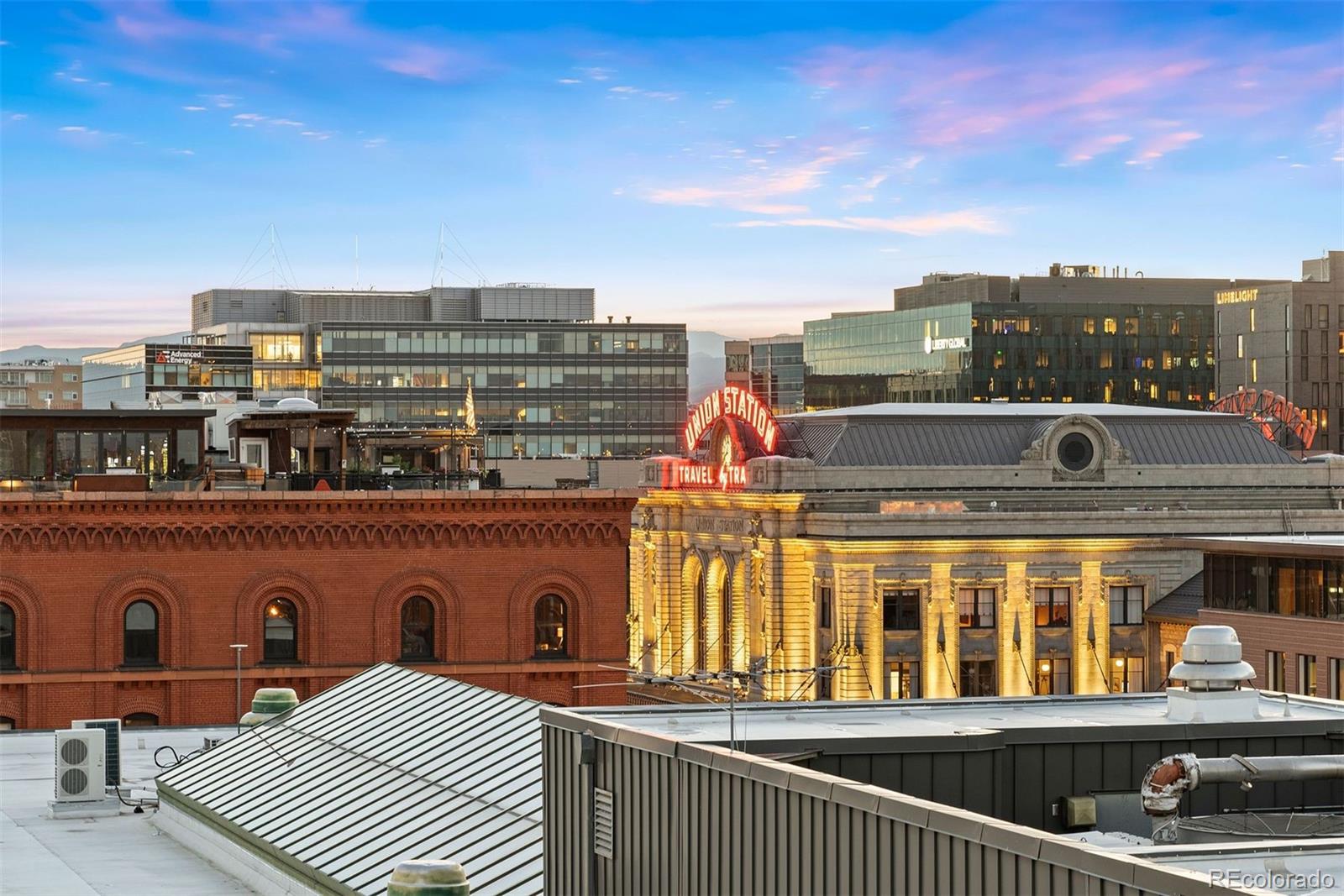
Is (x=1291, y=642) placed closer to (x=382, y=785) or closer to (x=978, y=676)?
(x=978, y=676)

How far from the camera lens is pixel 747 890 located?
2223cm

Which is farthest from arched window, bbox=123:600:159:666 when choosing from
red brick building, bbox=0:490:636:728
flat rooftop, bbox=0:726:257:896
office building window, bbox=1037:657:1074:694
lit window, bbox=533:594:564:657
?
office building window, bbox=1037:657:1074:694

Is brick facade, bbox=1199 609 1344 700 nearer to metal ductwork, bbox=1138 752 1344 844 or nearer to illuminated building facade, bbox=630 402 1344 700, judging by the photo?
illuminated building facade, bbox=630 402 1344 700

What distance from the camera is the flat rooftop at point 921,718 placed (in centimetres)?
2584

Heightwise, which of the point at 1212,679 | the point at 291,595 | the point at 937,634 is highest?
the point at 1212,679

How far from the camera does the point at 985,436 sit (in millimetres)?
134250

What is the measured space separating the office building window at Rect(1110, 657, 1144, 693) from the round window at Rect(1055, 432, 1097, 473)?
42.4ft

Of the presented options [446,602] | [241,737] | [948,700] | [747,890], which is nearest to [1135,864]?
[747,890]

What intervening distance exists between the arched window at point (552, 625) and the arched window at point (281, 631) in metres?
8.46

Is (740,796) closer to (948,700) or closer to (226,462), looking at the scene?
(948,700)

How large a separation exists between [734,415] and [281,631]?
6767 centimetres

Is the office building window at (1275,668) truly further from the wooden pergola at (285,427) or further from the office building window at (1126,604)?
the office building window at (1126,604)

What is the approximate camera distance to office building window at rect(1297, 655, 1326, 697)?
7962 cm

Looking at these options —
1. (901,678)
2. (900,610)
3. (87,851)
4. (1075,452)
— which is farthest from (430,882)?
(1075,452)
